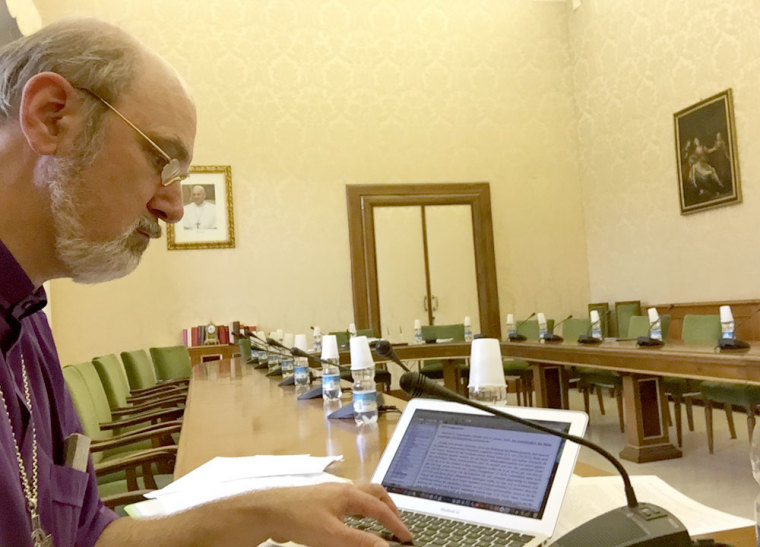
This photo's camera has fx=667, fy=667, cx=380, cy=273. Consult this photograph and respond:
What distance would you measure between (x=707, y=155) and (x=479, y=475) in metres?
6.66

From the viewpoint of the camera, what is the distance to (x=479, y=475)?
1.07 metres

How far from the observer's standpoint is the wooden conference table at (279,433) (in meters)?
1.55

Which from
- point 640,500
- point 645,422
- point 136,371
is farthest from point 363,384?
point 136,371

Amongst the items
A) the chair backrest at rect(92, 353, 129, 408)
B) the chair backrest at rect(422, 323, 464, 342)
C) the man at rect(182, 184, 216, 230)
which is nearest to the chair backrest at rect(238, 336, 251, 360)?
the chair backrest at rect(92, 353, 129, 408)

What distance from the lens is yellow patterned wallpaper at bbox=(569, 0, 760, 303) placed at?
20.7ft

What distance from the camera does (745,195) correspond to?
633 cm

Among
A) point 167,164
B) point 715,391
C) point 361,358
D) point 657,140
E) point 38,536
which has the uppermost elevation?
point 657,140

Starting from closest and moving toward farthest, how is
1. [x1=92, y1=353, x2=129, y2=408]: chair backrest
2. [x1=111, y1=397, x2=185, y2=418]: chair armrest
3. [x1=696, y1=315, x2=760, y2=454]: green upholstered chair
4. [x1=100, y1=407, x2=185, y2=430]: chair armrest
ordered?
[x1=100, y1=407, x2=185, y2=430]: chair armrest
[x1=111, y1=397, x2=185, y2=418]: chair armrest
[x1=92, y1=353, x2=129, y2=408]: chair backrest
[x1=696, y1=315, x2=760, y2=454]: green upholstered chair

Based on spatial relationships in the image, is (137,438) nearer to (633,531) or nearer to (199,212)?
(633,531)

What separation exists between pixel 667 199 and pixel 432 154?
2.93 m

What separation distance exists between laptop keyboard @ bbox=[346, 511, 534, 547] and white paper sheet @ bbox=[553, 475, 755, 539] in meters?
0.10

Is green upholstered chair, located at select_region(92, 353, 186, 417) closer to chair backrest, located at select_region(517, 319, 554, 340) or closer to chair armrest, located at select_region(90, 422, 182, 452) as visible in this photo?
chair armrest, located at select_region(90, 422, 182, 452)

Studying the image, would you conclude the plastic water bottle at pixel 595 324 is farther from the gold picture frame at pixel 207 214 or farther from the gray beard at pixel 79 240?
the gray beard at pixel 79 240

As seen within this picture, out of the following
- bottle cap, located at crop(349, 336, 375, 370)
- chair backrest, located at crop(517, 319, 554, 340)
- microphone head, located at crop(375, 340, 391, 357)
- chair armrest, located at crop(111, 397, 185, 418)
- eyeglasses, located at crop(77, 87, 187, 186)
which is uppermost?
eyeglasses, located at crop(77, 87, 187, 186)
